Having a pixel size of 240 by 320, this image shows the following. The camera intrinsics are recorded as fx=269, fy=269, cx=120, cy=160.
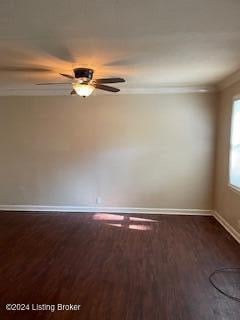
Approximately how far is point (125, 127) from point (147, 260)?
269 centimetres

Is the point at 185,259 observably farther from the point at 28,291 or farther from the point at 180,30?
the point at 180,30

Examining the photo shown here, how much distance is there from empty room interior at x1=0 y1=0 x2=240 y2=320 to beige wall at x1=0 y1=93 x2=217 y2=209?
0.07 feet

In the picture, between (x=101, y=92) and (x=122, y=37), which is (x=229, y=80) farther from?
(x=122, y=37)

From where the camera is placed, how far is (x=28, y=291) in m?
2.62

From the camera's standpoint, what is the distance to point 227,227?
4.33 m

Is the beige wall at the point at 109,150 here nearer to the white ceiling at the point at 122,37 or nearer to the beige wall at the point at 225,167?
the beige wall at the point at 225,167

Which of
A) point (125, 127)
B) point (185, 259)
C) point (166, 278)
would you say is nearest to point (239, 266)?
point (185, 259)

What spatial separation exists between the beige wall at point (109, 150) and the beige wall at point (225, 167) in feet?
0.70

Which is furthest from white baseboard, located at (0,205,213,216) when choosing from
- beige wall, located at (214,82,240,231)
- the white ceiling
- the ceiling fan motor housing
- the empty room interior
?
the ceiling fan motor housing

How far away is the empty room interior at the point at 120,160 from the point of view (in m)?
2.27

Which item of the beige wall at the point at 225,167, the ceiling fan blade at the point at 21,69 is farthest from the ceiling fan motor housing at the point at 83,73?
the beige wall at the point at 225,167

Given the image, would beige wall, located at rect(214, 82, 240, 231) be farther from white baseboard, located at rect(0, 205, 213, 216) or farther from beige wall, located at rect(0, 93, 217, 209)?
white baseboard, located at rect(0, 205, 213, 216)

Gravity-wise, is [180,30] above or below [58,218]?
above

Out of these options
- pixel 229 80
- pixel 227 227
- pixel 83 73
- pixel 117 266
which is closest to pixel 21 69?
pixel 83 73
